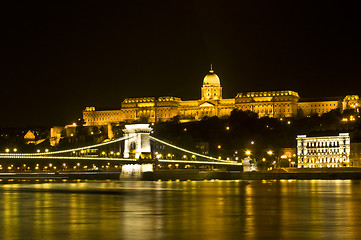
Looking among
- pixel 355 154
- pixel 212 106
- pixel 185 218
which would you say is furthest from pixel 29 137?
pixel 185 218

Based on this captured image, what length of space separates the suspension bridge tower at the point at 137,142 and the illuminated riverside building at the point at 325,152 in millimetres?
20561

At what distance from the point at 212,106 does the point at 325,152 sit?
54.0 m

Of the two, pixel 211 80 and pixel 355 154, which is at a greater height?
pixel 211 80

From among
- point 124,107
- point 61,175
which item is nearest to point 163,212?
point 61,175

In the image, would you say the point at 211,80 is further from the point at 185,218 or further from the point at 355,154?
the point at 185,218

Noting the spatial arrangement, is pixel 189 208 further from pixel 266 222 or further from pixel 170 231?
pixel 170 231

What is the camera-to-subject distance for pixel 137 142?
6594 cm

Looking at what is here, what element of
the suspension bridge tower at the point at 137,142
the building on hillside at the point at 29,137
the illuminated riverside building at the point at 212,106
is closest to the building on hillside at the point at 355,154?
the suspension bridge tower at the point at 137,142

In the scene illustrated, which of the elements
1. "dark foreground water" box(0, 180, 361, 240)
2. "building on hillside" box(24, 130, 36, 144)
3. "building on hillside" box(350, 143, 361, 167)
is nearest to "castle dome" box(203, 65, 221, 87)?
"building on hillside" box(24, 130, 36, 144)

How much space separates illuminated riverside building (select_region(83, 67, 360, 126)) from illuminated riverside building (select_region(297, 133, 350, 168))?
125 ft

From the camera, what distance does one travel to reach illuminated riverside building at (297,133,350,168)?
79688 millimetres

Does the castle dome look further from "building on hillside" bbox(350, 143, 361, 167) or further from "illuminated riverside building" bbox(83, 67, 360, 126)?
"building on hillside" bbox(350, 143, 361, 167)

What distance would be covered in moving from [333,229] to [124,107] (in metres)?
122

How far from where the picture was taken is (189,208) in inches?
1133
